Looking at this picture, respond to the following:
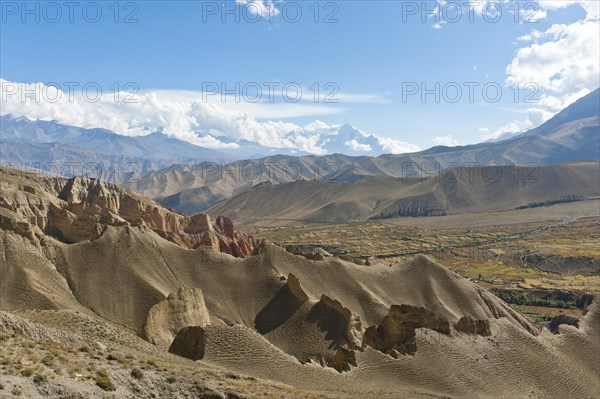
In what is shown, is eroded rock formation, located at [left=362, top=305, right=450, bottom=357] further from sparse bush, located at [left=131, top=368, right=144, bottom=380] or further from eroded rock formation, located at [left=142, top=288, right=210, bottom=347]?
sparse bush, located at [left=131, top=368, right=144, bottom=380]

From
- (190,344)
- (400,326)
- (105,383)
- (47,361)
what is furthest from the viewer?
(400,326)

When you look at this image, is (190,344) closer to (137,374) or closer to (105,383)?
(137,374)

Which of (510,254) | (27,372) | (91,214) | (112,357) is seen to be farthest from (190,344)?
(510,254)

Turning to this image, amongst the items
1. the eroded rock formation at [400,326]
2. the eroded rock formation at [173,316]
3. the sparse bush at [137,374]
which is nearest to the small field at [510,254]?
the eroded rock formation at [400,326]

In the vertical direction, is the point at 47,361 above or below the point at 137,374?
above

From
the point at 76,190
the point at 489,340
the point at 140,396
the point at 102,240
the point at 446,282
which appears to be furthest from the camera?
the point at 76,190

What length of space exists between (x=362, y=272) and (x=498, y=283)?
183ft

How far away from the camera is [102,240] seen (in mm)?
69750

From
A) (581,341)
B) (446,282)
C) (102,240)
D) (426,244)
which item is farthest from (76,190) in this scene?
(426,244)

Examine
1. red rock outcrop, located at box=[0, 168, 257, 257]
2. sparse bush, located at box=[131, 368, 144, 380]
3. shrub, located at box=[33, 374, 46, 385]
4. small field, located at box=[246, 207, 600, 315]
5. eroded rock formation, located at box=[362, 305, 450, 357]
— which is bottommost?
small field, located at box=[246, 207, 600, 315]

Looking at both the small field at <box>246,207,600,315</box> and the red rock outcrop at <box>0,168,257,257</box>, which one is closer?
the red rock outcrop at <box>0,168,257,257</box>

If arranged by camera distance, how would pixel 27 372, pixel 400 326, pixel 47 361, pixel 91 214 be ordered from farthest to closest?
pixel 91 214, pixel 400 326, pixel 47 361, pixel 27 372

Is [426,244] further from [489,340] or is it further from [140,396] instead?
[140,396]

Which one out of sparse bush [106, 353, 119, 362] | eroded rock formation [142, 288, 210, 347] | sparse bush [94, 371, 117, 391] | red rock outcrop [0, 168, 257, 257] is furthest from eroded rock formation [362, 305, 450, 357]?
red rock outcrop [0, 168, 257, 257]
